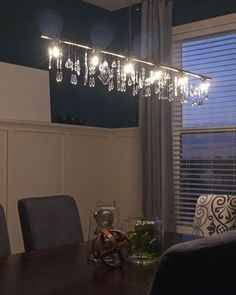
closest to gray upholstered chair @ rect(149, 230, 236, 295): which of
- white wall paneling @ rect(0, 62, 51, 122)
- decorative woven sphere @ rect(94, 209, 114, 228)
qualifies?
decorative woven sphere @ rect(94, 209, 114, 228)

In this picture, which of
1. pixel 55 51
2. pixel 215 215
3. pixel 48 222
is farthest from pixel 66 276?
pixel 215 215

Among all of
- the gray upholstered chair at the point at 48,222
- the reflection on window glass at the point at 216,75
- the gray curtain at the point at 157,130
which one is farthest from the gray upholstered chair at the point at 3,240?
the reflection on window glass at the point at 216,75

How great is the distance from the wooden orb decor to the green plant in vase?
0.06 meters

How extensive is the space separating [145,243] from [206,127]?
7.76ft

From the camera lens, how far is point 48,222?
8.70 ft

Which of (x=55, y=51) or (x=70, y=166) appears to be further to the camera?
(x=70, y=166)

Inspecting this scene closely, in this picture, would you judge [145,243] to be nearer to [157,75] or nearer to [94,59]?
[94,59]

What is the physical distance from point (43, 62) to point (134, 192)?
1.57m

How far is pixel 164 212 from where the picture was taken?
4.28 metres

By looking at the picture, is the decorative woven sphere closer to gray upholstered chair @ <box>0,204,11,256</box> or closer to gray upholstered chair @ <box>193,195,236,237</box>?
gray upholstered chair @ <box>0,204,11,256</box>

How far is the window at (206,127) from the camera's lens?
4.14m

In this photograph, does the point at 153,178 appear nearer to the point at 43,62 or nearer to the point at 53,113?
the point at 53,113

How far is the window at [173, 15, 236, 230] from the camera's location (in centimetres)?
414

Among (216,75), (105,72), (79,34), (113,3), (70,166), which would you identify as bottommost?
(70,166)
